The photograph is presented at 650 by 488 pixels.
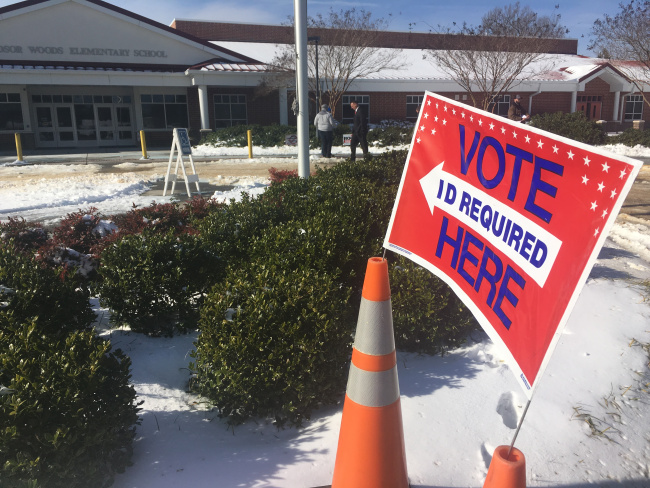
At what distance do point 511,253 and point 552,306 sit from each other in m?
0.30

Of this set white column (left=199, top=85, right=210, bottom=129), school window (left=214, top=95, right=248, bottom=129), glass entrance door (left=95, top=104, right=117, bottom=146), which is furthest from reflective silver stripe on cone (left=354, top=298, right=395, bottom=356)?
glass entrance door (left=95, top=104, right=117, bottom=146)

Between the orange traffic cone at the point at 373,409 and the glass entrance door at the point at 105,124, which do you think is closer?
the orange traffic cone at the point at 373,409

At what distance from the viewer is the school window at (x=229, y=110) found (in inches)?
1117

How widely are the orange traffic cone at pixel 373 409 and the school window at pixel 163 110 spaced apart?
27.6m

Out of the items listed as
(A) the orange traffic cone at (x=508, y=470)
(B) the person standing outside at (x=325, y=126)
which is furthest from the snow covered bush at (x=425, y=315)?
(B) the person standing outside at (x=325, y=126)

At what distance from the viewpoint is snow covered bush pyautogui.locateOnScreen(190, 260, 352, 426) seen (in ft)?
10.1

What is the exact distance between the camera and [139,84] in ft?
83.4

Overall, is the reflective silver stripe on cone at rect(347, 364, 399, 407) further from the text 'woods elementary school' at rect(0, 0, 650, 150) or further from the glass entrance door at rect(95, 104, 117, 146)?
the glass entrance door at rect(95, 104, 117, 146)

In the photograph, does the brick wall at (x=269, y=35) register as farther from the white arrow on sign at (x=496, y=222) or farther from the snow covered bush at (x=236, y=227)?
the white arrow on sign at (x=496, y=222)

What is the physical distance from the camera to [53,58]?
25.3 metres

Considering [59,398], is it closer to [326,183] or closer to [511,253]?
[511,253]

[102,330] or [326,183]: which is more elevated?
[326,183]

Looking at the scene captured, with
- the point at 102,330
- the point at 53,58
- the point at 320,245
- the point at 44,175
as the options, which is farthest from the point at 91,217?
the point at 53,58

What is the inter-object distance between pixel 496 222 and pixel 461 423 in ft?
4.50
